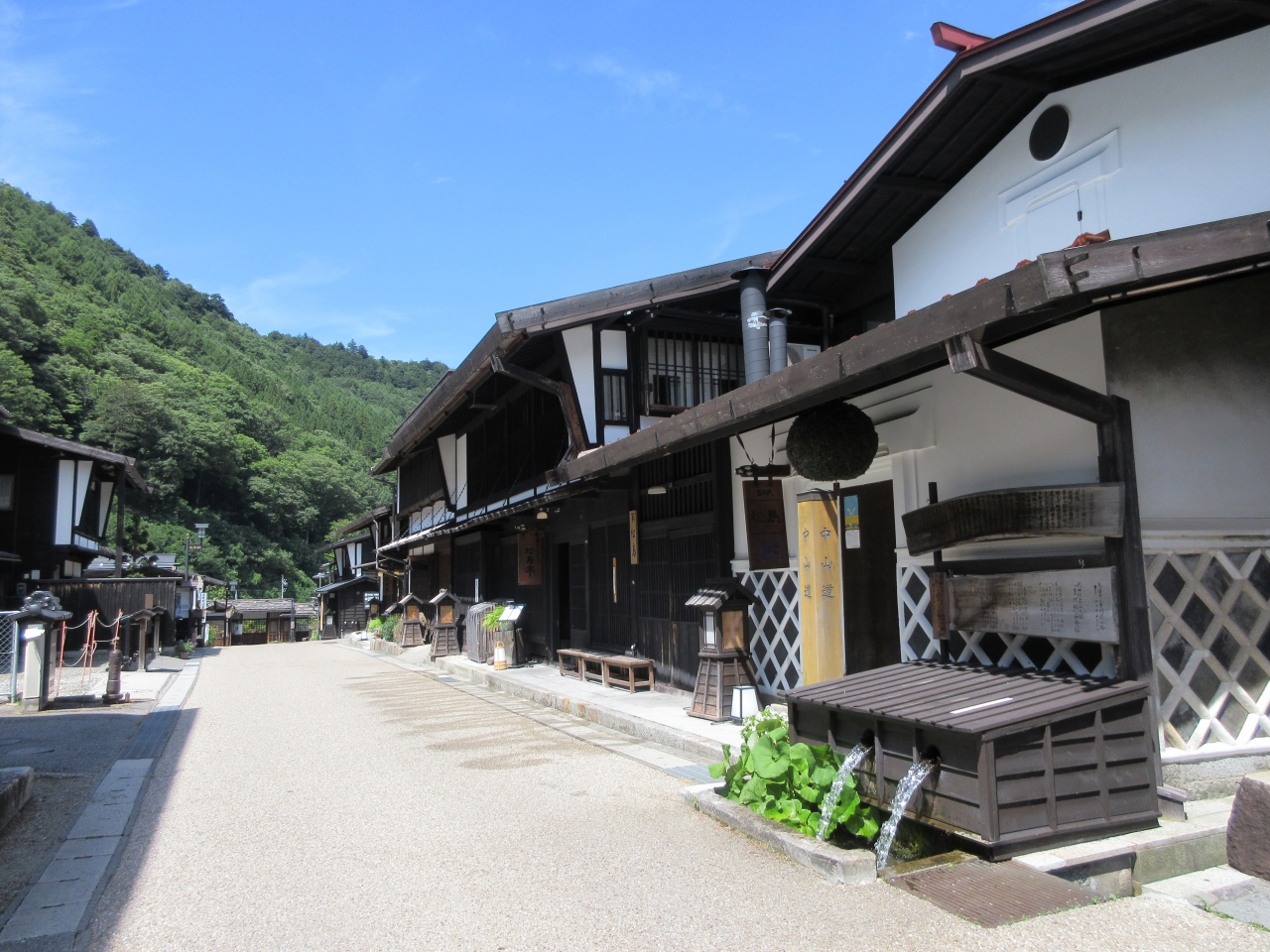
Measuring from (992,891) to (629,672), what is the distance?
7733 millimetres

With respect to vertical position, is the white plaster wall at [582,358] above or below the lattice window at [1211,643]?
above

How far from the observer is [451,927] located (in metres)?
3.91

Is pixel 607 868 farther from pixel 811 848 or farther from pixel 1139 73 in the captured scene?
pixel 1139 73

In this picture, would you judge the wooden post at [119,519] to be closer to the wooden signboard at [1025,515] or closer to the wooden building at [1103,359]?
the wooden building at [1103,359]

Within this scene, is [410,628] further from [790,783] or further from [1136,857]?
[1136,857]

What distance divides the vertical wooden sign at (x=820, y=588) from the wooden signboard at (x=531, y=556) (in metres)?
9.22

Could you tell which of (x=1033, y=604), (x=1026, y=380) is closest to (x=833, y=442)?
(x=1033, y=604)

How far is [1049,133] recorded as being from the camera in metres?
6.77

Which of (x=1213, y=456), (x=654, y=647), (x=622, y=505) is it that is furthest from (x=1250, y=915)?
(x=622, y=505)

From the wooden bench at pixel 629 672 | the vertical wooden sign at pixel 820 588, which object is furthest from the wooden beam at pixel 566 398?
the vertical wooden sign at pixel 820 588

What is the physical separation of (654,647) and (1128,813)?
759 cm

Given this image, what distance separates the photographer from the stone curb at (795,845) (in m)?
4.31

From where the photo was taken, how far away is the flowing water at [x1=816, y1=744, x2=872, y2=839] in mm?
4754

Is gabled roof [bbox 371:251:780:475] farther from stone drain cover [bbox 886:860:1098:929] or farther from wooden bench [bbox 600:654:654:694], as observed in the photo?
stone drain cover [bbox 886:860:1098:929]
